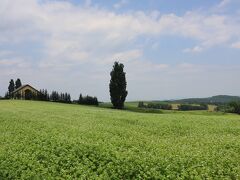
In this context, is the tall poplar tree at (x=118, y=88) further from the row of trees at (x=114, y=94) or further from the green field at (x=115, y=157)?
the green field at (x=115, y=157)

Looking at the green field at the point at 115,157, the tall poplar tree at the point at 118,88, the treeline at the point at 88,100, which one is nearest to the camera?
the green field at the point at 115,157

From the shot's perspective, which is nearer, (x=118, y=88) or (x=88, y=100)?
(x=118, y=88)

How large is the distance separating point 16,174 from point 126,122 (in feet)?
57.3

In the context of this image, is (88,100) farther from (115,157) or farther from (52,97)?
(115,157)

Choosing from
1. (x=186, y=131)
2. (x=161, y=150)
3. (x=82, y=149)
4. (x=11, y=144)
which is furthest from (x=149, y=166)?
(x=186, y=131)

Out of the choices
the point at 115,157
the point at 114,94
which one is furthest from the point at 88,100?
the point at 115,157

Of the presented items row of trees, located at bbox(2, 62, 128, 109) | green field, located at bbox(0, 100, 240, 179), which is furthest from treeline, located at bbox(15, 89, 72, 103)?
green field, located at bbox(0, 100, 240, 179)

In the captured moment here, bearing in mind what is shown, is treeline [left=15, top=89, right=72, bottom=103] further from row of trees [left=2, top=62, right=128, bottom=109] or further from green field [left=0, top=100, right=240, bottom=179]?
green field [left=0, top=100, right=240, bottom=179]

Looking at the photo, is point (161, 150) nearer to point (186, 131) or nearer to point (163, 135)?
point (163, 135)

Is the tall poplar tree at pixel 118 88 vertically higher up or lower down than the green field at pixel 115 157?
higher up

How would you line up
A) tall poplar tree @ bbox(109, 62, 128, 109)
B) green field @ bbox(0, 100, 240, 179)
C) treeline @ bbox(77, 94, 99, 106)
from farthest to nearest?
1. treeline @ bbox(77, 94, 99, 106)
2. tall poplar tree @ bbox(109, 62, 128, 109)
3. green field @ bbox(0, 100, 240, 179)

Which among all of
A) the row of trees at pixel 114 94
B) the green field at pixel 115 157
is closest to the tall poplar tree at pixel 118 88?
the row of trees at pixel 114 94

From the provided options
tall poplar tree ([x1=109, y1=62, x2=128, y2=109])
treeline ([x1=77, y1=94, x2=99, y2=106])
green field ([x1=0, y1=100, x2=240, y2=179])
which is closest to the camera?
green field ([x1=0, y1=100, x2=240, y2=179])

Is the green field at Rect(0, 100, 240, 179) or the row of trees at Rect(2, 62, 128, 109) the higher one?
the row of trees at Rect(2, 62, 128, 109)
